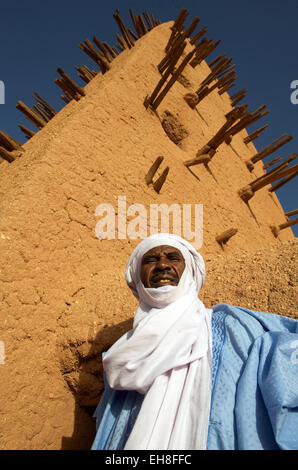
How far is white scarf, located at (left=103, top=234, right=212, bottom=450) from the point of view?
49.3 inches

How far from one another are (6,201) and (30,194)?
229 mm

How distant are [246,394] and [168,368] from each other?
375 millimetres

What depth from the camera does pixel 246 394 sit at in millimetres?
1314

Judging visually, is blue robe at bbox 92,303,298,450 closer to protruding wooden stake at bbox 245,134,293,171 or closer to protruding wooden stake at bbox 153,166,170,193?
protruding wooden stake at bbox 153,166,170,193

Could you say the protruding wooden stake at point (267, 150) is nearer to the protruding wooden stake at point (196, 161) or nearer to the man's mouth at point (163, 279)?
the protruding wooden stake at point (196, 161)

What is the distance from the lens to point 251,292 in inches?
95.3

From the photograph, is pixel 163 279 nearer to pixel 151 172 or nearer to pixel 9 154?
pixel 151 172

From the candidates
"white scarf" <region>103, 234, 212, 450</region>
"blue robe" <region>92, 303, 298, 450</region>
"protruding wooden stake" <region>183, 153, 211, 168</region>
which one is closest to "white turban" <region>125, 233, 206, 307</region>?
"white scarf" <region>103, 234, 212, 450</region>

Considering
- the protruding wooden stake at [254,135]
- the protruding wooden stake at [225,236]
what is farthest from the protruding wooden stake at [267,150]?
the protruding wooden stake at [225,236]

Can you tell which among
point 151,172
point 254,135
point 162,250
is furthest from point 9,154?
point 254,135

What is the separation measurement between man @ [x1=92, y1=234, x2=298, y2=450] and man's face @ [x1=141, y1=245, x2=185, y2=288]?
16 millimetres

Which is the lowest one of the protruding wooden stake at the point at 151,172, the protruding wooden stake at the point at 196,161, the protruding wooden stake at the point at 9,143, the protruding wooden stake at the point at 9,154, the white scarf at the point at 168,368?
the white scarf at the point at 168,368

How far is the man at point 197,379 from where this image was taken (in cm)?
122
